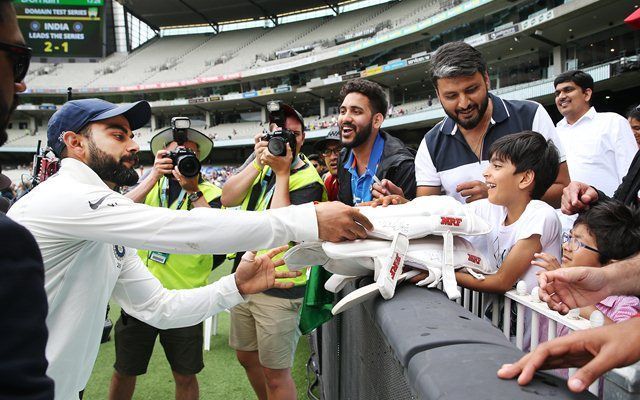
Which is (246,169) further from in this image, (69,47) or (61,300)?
(69,47)

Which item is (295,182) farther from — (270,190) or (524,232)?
(524,232)

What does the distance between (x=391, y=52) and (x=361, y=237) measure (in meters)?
28.2

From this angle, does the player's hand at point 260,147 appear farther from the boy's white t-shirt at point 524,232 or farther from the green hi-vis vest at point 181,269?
the boy's white t-shirt at point 524,232

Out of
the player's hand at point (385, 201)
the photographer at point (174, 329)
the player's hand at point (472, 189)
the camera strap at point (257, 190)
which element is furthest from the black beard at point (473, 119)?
the photographer at point (174, 329)

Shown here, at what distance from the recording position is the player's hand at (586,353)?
0.64 meters

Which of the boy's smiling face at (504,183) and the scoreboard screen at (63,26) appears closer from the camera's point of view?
the boy's smiling face at (504,183)

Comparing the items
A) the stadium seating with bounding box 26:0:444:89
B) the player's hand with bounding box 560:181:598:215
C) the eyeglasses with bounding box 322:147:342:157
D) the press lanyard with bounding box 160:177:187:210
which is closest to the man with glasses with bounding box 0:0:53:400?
the player's hand with bounding box 560:181:598:215

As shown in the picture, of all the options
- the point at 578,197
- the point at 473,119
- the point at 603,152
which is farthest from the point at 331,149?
the point at 578,197

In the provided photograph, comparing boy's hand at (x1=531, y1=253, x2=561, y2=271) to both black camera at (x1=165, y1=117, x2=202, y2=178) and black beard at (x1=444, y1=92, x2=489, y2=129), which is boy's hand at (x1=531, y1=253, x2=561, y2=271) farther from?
black camera at (x1=165, y1=117, x2=202, y2=178)

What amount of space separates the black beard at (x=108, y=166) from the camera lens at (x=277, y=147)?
2.30ft

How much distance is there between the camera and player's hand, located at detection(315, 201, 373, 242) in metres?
1.37

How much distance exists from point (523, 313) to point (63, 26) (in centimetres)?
1643

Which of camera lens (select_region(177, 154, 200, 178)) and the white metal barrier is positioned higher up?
camera lens (select_region(177, 154, 200, 178))

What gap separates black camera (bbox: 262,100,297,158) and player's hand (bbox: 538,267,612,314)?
1633mm
